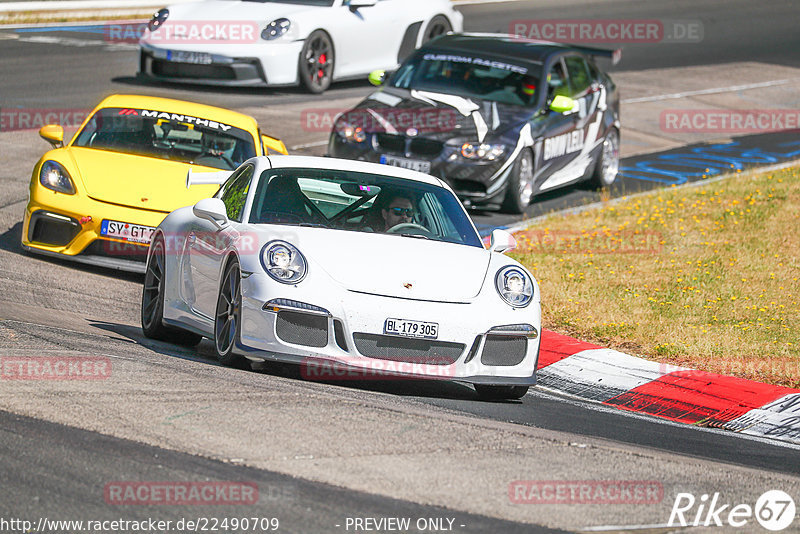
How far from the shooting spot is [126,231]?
34.4 feet

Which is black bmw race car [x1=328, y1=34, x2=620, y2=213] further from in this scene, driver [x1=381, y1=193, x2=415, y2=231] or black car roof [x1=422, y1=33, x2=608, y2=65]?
driver [x1=381, y1=193, x2=415, y2=231]

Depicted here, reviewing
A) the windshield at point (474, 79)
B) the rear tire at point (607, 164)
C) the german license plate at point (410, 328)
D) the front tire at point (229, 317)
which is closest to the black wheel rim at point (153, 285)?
the front tire at point (229, 317)

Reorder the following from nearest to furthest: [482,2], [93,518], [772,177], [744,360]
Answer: [93,518] → [744,360] → [772,177] → [482,2]

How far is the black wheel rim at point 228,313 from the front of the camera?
291 inches

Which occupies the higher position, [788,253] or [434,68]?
[434,68]

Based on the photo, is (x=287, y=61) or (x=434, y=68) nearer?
(x=434, y=68)

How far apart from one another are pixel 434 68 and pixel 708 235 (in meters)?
3.78

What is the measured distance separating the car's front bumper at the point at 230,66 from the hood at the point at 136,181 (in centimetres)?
713

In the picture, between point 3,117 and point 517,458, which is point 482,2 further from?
point 517,458

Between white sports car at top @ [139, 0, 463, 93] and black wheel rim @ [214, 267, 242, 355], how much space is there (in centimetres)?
1111

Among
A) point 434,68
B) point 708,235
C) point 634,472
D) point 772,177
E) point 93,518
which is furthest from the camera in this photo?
point 772,177

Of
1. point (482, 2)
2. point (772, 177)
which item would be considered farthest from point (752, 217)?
point (482, 2)

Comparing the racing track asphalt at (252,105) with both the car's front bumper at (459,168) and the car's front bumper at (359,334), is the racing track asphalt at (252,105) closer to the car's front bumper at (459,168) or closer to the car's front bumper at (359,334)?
the car's front bumper at (359,334)

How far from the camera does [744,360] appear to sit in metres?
9.07
